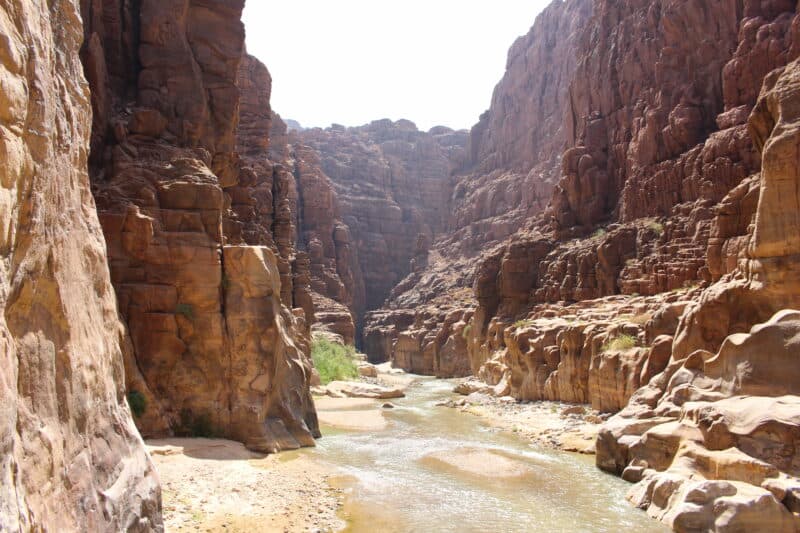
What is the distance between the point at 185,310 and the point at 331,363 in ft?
117

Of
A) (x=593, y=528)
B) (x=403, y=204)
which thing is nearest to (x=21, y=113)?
(x=593, y=528)

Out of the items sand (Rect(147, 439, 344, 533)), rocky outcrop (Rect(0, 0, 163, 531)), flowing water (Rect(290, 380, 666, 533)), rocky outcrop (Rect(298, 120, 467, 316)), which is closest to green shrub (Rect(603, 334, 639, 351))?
flowing water (Rect(290, 380, 666, 533))

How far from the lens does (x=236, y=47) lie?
111 feet

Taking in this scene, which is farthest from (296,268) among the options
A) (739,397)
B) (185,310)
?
(739,397)

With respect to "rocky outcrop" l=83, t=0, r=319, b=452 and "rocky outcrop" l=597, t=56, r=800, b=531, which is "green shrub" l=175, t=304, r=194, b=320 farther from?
"rocky outcrop" l=597, t=56, r=800, b=531

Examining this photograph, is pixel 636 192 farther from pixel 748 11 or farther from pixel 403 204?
pixel 403 204

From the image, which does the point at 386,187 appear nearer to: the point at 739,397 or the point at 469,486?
the point at 469,486

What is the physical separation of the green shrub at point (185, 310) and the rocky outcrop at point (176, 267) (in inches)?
1.8

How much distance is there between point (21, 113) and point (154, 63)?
Answer: 23.3 m

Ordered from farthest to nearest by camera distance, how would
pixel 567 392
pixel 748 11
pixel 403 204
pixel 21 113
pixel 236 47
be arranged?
pixel 403 204 → pixel 748 11 → pixel 567 392 → pixel 236 47 → pixel 21 113

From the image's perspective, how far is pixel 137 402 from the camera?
66.2 feet

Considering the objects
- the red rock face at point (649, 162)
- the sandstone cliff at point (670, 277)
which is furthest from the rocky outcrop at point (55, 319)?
the red rock face at point (649, 162)

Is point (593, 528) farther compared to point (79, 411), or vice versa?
point (593, 528)

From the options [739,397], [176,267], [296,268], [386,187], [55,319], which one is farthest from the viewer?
[386,187]
